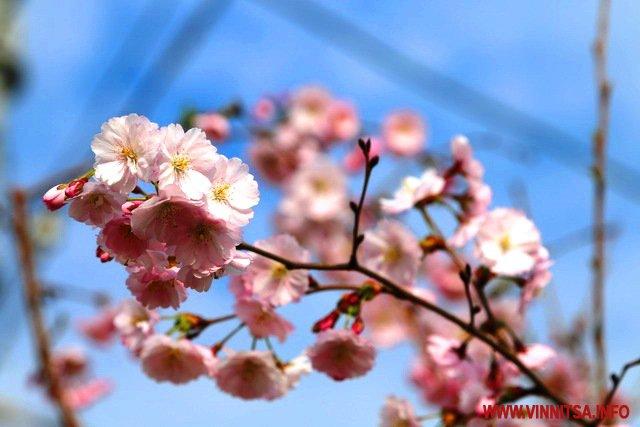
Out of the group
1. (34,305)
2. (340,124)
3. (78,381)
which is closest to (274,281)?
(34,305)

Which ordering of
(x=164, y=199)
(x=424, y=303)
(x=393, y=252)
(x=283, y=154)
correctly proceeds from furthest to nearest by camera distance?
(x=283, y=154) → (x=393, y=252) → (x=424, y=303) → (x=164, y=199)

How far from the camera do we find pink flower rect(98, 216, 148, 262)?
0.93 metres

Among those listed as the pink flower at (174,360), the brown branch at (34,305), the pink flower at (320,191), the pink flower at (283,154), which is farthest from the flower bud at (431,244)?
the pink flower at (283,154)

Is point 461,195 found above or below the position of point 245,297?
above

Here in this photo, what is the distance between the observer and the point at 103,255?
967 mm

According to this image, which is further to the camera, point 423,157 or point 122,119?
point 423,157

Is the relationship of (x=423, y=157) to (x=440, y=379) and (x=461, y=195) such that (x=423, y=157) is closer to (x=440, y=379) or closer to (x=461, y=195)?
(x=440, y=379)

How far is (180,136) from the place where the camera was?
931 millimetres

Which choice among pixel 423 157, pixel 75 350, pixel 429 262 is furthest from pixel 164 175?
pixel 429 262

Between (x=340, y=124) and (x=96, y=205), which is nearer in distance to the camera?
(x=96, y=205)

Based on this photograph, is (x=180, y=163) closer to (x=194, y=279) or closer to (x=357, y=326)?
(x=194, y=279)

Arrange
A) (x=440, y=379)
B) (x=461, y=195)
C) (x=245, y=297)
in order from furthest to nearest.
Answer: (x=440, y=379) → (x=461, y=195) → (x=245, y=297)

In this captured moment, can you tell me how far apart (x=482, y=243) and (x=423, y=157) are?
1.64 metres

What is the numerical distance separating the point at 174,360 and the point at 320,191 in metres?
2.74
